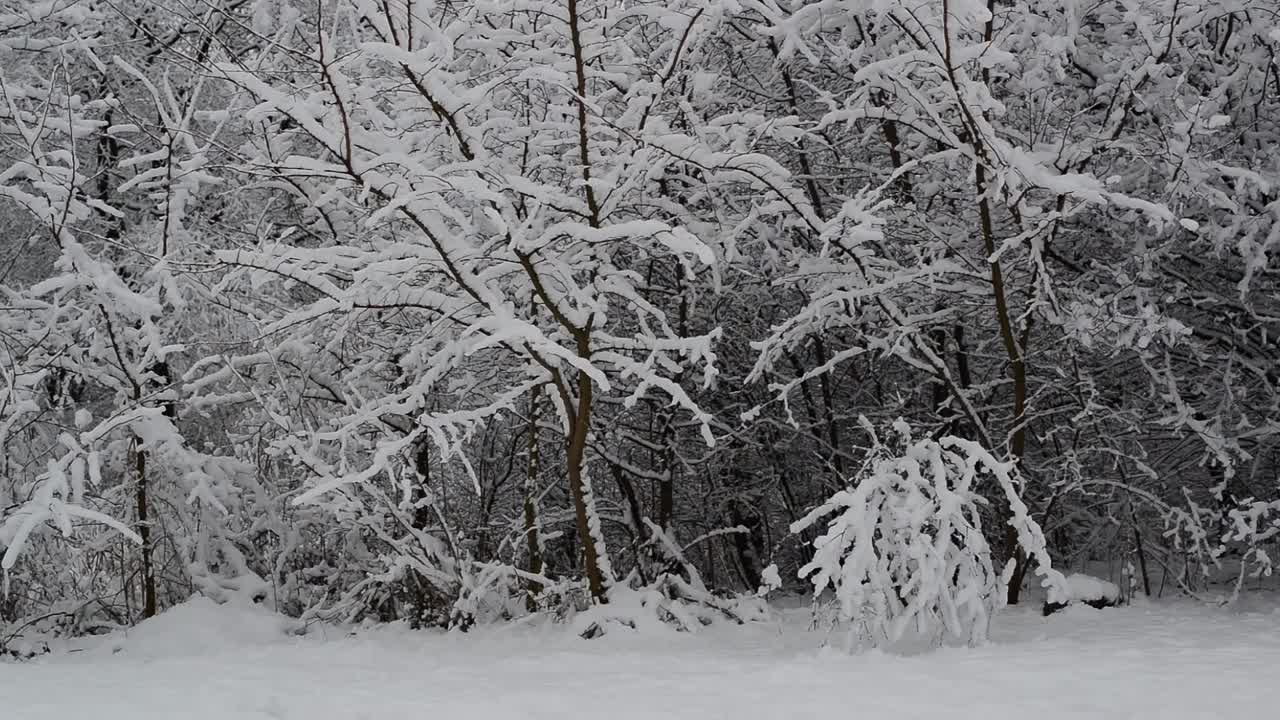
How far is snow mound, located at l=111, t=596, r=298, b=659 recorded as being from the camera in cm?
529

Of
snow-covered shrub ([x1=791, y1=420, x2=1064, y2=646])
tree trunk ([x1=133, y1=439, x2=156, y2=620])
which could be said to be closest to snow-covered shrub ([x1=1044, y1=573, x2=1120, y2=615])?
snow-covered shrub ([x1=791, y1=420, x2=1064, y2=646])

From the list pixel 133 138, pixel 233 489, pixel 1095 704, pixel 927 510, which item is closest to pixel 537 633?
pixel 927 510

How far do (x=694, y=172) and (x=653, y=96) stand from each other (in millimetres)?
1160

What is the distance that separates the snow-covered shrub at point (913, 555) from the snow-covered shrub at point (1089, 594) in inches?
31.9

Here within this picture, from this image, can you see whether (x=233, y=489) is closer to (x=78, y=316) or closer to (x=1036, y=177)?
(x=78, y=316)

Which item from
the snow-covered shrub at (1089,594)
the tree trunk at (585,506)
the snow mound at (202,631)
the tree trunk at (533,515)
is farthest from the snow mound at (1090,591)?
the snow mound at (202,631)

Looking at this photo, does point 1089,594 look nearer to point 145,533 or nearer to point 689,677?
point 689,677

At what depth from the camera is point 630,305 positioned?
5.14m

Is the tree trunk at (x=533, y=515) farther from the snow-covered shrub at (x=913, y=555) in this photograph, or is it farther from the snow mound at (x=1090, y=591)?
the snow mound at (x=1090, y=591)

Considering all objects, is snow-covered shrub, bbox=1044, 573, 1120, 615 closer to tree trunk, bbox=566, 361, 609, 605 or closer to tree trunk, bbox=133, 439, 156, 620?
tree trunk, bbox=566, 361, 609, 605

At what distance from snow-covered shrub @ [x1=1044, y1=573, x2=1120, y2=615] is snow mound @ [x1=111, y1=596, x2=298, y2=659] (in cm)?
407

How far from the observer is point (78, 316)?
5.96 meters

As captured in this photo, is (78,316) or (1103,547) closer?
(78,316)

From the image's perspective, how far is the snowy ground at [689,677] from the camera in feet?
10.2
